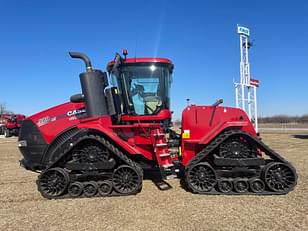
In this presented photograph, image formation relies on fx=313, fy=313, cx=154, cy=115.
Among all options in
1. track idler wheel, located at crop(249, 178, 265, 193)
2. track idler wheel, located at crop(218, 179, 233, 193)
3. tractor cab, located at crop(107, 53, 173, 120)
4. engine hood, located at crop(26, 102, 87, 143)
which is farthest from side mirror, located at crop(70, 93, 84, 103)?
track idler wheel, located at crop(249, 178, 265, 193)

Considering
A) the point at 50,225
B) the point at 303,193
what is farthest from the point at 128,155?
the point at 303,193

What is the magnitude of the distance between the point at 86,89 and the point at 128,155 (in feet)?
5.87

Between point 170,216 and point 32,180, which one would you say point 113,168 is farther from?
point 32,180

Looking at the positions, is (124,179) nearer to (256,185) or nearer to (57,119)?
(57,119)

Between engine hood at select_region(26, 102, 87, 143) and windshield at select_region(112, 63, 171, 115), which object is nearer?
windshield at select_region(112, 63, 171, 115)

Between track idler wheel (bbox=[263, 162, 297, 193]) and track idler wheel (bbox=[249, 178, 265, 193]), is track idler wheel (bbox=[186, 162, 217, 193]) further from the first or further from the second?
track idler wheel (bbox=[263, 162, 297, 193])

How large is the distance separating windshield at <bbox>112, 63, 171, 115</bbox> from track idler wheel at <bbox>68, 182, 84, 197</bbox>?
2.05 meters

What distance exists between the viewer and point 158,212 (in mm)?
5496

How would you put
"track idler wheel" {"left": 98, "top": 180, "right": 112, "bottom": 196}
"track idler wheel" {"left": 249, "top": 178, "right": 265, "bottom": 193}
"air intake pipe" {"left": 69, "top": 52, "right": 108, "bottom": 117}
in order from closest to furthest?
"track idler wheel" {"left": 249, "top": 178, "right": 265, "bottom": 193} → "track idler wheel" {"left": 98, "top": 180, "right": 112, "bottom": 196} → "air intake pipe" {"left": 69, "top": 52, "right": 108, "bottom": 117}

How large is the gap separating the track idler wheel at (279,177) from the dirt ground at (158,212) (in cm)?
23

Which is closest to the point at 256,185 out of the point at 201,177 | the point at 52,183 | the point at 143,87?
the point at 201,177

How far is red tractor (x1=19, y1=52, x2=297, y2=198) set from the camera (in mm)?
6625

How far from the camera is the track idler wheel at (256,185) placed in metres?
6.53

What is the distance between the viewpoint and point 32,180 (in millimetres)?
8531
